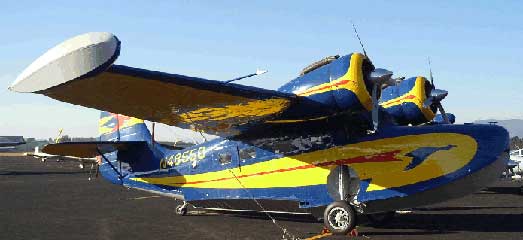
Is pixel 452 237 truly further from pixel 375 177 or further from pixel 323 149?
pixel 323 149

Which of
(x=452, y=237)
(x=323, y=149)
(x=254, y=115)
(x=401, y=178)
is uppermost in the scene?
(x=254, y=115)

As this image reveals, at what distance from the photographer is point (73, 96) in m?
8.42

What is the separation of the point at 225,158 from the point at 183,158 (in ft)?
6.19

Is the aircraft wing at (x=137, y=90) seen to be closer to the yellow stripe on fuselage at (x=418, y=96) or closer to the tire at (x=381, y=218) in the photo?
the tire at (x=381, y=218)

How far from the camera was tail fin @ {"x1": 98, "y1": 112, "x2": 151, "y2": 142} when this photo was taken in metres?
16.6

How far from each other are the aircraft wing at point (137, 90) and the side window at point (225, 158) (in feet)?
4.69

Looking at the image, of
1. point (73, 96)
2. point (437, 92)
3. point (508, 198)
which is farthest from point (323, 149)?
point (508, 198)

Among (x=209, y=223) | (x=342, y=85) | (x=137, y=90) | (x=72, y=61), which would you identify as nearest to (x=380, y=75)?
(x=342, y=85)

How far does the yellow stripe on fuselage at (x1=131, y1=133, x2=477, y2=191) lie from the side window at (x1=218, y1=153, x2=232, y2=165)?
1.84 feet

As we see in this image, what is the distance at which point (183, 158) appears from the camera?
1503 cm

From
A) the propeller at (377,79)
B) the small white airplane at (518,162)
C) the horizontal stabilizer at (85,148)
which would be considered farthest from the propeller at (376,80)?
the small white airplane at (518,162)

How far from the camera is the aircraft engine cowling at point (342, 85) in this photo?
33.1ft

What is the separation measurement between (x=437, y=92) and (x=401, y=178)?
13.8ft

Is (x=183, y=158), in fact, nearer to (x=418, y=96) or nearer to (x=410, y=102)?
(x=410, y=102)
